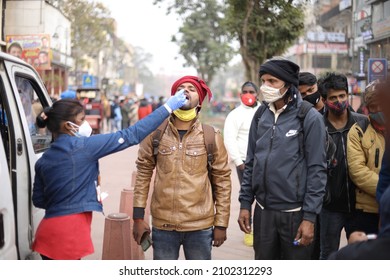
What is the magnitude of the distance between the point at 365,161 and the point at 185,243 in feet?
4.08

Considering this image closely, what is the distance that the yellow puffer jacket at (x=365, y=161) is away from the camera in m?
3.15

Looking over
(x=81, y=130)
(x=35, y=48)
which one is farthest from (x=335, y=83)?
(x=35, y=48)

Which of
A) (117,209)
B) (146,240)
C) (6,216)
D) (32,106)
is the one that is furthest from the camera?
(117,209)

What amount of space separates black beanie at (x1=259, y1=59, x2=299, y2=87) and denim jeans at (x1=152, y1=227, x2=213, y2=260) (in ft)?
3.14

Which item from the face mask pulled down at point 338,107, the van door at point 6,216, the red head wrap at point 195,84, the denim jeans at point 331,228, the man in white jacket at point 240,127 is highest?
the red head wrap at point 195,84

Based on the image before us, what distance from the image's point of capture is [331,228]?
347 cm

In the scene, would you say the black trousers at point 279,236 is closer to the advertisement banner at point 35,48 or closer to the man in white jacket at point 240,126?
the man in white jacket at point 240,126

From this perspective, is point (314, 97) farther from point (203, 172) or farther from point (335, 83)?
point (203, 172)

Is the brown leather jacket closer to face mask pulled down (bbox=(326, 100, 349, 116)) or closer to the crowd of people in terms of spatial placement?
the crowd of people

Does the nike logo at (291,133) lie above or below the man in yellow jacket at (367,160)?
above

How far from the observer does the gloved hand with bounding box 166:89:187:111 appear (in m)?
2.75

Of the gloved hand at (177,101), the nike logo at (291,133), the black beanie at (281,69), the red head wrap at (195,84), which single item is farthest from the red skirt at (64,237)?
the black beanie at (281,69)

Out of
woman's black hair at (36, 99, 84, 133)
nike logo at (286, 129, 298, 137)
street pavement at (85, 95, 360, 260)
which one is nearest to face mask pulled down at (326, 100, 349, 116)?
nike logo at (286, 129, 298, 137)

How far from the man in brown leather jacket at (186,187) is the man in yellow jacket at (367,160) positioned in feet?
2.77
